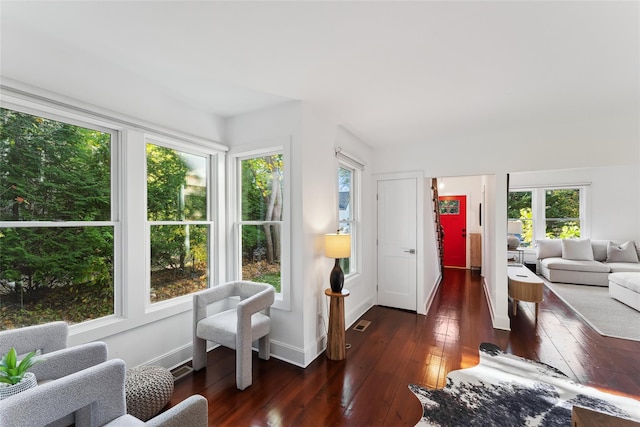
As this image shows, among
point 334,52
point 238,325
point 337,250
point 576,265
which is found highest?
point 334,52

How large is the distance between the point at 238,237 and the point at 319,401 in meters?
1.85

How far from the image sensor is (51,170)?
186 centimetres

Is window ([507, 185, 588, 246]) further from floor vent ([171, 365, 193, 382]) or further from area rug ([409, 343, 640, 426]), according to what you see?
floor vent ([171, 365, 193, 382])

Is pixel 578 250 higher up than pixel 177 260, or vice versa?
pixel 177 260

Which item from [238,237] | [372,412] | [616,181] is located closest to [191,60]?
[238,237]

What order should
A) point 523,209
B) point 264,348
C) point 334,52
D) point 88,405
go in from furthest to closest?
point 523,209, point 264,348, point 334,52, point 88,405

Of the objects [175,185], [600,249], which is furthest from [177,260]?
[600,249]

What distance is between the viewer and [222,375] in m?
2.30

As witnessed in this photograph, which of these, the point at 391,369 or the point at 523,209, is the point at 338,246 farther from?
the point at 523,209

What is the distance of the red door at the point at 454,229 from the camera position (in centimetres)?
704

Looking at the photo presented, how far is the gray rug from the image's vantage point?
313cm

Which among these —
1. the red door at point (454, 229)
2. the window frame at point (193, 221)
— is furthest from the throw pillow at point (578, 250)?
the window frame at point (193, 221)

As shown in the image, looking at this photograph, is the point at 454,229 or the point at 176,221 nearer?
the point at 176,221

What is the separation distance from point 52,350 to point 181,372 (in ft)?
3.49
